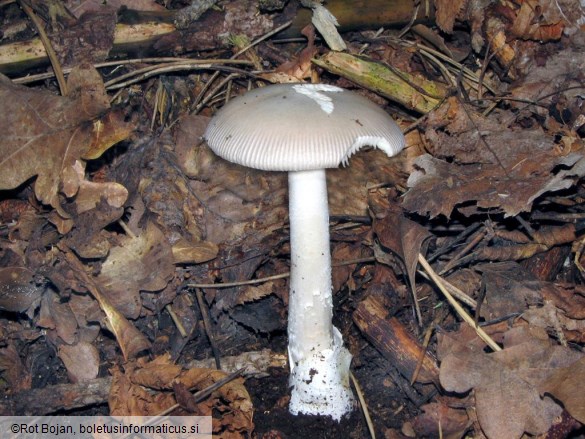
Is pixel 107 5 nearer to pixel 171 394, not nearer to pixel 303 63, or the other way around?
pixel 303 63

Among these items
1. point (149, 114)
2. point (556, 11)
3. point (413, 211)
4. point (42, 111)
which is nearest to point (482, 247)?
point (413, 211)

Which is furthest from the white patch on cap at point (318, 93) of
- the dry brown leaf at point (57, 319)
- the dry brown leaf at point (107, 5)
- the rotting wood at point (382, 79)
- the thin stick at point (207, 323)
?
the dry brown leaf at point (57, 319)

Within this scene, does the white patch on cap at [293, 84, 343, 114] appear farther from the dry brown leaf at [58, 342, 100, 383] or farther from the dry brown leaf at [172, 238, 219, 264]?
the dry brown leaf at [58, 342, 100, 383]

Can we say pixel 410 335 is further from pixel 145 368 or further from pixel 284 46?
pixel 284 46

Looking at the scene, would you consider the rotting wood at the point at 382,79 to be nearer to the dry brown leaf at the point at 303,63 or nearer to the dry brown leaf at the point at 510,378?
the dry brown leaf at the point at 303,63

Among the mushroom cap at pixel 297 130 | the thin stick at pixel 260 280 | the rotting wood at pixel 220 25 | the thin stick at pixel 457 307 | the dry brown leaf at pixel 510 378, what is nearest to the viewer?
the mushroom cap at pixel 297 130

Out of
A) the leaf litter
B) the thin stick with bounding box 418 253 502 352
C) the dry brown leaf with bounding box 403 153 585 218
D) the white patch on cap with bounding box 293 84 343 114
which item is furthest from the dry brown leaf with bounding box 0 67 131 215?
the thin stick with bounding box 418 253 502 352
